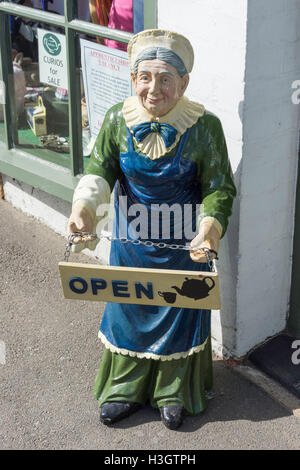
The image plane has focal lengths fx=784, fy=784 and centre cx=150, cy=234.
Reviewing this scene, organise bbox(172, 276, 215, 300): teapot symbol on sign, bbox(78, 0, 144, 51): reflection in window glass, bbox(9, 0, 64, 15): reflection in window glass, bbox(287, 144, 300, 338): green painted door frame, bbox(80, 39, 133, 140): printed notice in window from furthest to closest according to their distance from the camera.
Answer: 1. bbox(9, 0, 64, 15): reflection in window glass
2. bbox(80, 39, 133, 140): printed notice in window
3. bbox(78, 0, 144, 51): reflection in window glass
4. bbox(287, 144, 300, 338): green painted door frame
5. bbox(172, 276, 215, 300): teapot symbol on sign

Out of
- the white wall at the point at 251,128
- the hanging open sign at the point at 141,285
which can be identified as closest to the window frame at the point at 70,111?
the white wall at the point at 251,128

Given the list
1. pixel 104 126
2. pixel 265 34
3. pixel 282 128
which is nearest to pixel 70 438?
pixel 104 126

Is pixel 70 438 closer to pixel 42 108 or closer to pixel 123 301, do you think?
pixel 123 301

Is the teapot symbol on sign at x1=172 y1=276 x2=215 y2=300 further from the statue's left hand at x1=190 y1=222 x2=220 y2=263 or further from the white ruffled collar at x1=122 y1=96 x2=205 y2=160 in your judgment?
the white ruffled collar at x1=122 y1=96 x2=205 y2=160

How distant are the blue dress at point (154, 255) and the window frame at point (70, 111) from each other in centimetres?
116

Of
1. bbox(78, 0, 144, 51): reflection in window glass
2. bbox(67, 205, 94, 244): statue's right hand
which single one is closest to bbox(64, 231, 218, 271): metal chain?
bbox(67, 205, 94, 244): statue's right hand

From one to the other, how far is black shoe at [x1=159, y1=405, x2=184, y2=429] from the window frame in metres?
1.96

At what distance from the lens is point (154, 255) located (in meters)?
4.01

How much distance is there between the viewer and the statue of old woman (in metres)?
3.66

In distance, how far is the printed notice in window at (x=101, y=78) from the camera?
5.05m

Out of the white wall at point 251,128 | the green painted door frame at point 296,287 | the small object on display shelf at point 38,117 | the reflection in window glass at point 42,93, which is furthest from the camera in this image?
the small object on display shelf at point 38,117

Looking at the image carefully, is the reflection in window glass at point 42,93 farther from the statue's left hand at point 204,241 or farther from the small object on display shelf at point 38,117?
the statue's left hand at point 204,241

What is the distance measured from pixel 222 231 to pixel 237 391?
1.16m

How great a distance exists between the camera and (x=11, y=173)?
6121mm
